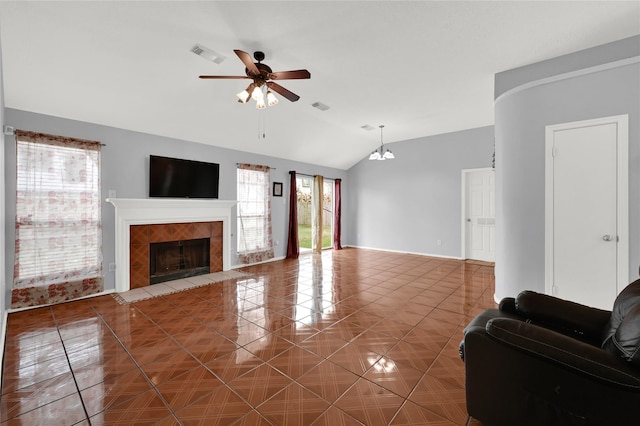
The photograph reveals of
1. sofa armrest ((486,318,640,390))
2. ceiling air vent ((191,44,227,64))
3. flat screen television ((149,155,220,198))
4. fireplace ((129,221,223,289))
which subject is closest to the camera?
sofa armrest ((486,318,640,390))

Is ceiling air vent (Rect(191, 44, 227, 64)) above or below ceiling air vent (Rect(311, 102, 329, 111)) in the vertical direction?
below

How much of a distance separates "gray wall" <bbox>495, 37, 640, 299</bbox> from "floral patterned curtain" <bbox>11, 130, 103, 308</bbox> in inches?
212

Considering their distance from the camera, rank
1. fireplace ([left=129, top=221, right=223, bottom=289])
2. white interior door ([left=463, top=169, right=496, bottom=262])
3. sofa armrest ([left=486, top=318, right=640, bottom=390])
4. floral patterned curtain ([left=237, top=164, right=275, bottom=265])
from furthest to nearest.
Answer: white interior door ([left=463, top=169, right=496, bottom=262]) < floral patterned curtain ([left=237, top=164, right=275, bottom=265]) < fireplace ([left=129, top=221, right=223, bottom=289]) < sofa armrest ([left=486, top=318, right=640, bottom=390])

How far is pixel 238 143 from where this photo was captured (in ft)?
17.9

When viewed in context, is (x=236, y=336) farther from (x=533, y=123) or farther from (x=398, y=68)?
(x=533, y=123)

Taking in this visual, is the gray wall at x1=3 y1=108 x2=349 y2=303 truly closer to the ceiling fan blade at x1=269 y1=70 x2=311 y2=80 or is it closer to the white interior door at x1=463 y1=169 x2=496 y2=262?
the ceiling fan blade at x1=269 y1=70 x2=311 y2=80

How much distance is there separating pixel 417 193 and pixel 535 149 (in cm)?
379

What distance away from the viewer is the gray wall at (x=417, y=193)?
6199 mm

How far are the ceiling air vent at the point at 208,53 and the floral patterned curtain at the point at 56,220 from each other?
220 cm

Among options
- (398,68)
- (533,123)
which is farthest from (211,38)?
(533,123)

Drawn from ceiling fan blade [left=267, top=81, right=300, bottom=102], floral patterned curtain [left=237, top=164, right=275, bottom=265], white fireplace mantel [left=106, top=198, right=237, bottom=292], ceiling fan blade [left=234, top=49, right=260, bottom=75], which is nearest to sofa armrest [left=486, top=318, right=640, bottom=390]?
ceiling fan blade [left=234, top=49, right=260, bottom=75]

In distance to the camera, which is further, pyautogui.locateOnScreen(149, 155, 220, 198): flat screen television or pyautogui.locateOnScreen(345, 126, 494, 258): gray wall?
pyautogui.locateOnScreen(345, 126, 494, 258): gray wall

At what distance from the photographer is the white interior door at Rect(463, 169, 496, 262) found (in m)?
5.96

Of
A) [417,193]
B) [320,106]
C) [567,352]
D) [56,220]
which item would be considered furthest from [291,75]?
[417,193]
